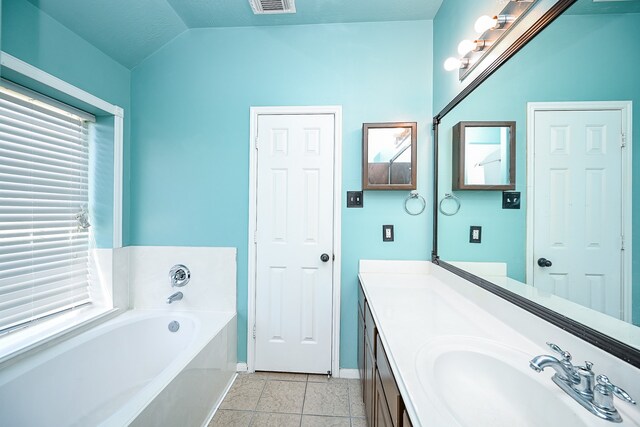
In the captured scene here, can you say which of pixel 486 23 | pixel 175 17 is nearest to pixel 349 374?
pixel 486 23

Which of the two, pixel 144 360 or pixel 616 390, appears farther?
pixel 144 360

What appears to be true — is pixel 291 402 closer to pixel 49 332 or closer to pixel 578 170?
pixel 49 332

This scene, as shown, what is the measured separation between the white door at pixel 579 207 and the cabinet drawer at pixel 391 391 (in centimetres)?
63

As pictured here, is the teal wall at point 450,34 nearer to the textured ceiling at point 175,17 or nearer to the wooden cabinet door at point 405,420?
the textured ceiling at point 175,17

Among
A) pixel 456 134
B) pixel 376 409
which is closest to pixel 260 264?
pixel 376 409

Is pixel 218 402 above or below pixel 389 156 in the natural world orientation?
below

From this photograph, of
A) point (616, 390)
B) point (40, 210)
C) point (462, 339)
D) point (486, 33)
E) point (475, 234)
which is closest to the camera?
point (616, 390)

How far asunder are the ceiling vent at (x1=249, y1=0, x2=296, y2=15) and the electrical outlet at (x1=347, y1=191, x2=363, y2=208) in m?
1.37

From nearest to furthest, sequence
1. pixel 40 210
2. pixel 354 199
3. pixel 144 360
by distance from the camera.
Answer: pixel 40 210 < pixel 144 360 < pixel 354 199

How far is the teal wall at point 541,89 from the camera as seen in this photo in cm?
61

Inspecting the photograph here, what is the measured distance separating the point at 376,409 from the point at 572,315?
86cm

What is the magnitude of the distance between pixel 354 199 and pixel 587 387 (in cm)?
141

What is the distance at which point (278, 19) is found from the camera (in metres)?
1.80

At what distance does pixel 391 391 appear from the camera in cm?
83
